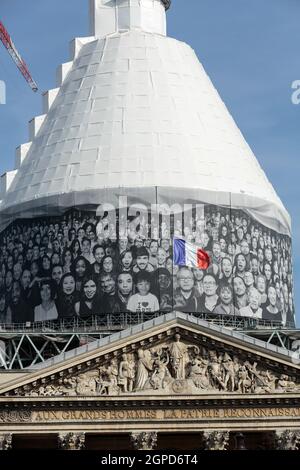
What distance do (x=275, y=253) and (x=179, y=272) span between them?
8.13 m

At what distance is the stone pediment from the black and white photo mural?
50.2ft

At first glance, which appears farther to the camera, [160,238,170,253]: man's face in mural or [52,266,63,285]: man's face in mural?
[52,266,63,285]: man's face in mural

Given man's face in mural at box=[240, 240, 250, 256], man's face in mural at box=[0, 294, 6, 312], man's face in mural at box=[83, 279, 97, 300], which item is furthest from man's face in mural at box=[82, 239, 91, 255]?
man's face in mural at box=[240, 240, 250, 256]

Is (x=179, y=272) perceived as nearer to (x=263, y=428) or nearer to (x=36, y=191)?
(x=36, y=191)

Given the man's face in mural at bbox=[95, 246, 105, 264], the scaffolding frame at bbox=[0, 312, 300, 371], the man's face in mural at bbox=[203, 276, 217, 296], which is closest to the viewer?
the scaffolding frame at bbox=[0, 312, 300, 371]

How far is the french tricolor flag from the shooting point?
120 metres

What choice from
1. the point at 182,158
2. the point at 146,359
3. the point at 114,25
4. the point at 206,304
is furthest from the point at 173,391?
the point at 114,25

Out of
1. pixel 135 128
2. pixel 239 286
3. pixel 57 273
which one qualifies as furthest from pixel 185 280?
pixel 135 128

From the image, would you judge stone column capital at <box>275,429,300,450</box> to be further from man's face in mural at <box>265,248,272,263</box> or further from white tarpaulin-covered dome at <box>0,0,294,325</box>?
man's face in mural at <box>265,248,272,263</box>

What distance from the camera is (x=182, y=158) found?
12575 centimetres

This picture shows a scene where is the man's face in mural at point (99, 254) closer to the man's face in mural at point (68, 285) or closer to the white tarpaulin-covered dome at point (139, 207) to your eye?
the white tarpaulin-covered dome at point (139, 207)

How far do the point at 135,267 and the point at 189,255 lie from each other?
11.4ft

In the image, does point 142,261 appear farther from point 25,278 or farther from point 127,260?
point 25,278

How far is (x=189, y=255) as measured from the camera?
12062 centimetres
